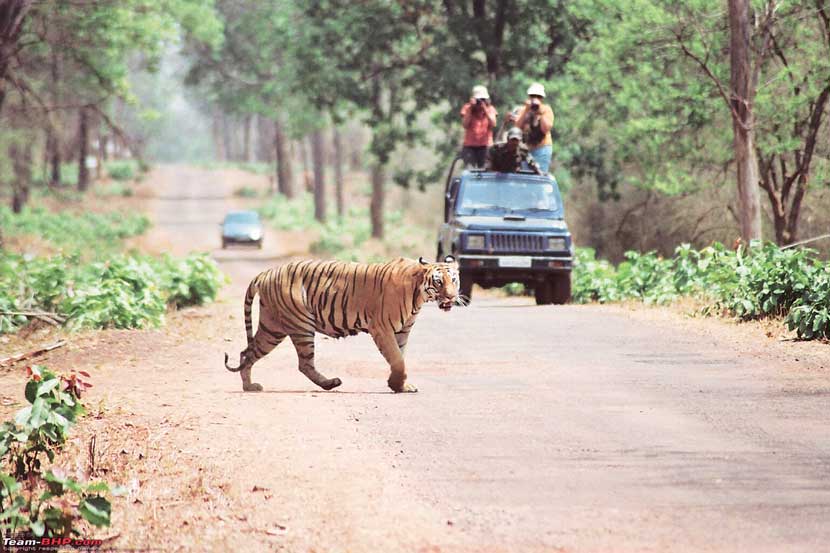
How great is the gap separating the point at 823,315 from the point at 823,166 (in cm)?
1344

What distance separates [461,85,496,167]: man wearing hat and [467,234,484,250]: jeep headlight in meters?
2.24

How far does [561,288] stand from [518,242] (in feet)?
4.22

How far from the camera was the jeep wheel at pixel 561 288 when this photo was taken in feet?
69.7

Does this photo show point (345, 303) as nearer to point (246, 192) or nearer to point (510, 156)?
point (510, 156)

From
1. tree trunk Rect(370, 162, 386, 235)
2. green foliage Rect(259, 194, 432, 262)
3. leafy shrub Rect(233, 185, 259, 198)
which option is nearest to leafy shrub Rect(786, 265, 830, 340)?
green foliage Rect(259, 194, 432, 262)

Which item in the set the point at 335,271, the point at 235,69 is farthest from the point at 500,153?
the point at 235,69

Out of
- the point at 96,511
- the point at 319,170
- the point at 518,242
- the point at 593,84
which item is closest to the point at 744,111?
the point at 518,242

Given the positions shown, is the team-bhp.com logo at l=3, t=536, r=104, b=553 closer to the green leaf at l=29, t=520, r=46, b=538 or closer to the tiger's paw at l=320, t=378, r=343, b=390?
the green leaf at l=29, t=520, r=46, b=538

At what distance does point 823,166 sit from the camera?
89.5ft

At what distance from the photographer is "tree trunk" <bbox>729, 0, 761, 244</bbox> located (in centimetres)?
2138

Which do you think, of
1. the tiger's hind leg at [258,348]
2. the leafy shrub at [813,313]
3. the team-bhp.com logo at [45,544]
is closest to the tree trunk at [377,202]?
the leafy shrub at [813,313]

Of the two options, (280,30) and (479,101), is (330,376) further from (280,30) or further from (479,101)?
(280,30)

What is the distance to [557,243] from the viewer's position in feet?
68.0

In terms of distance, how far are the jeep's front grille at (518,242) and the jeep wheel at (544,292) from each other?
1.10 m
